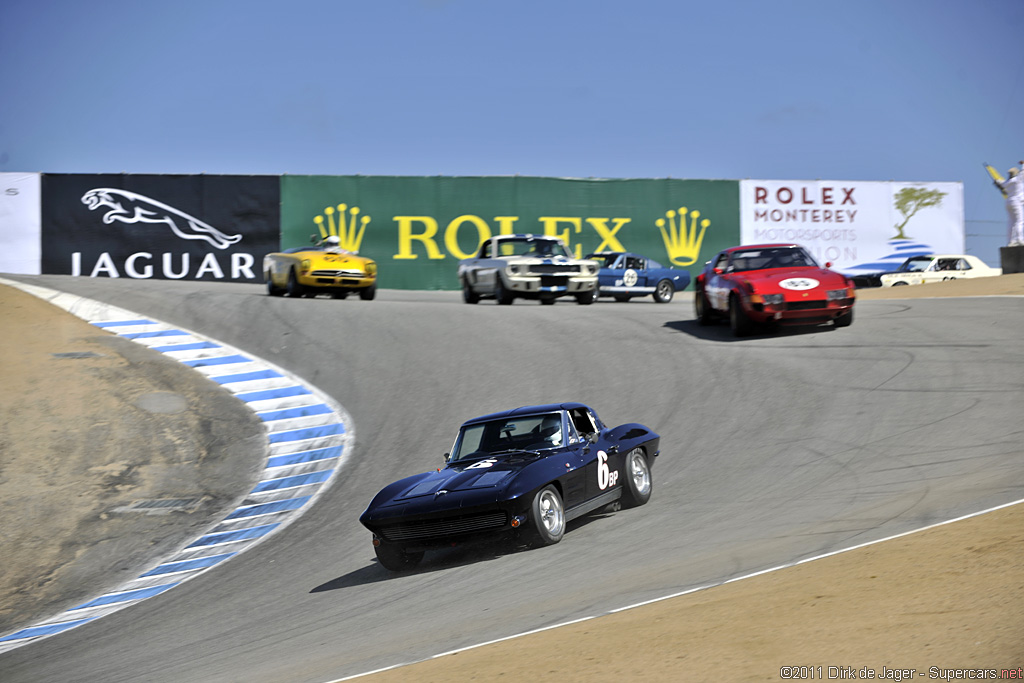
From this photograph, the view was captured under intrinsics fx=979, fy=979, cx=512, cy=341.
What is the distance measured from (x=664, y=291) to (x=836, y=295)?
1197 centimetres

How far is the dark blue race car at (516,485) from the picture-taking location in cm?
733

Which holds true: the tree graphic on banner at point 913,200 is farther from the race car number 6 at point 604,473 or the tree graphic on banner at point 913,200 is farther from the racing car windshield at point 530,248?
the race car number 6 at point 604,473

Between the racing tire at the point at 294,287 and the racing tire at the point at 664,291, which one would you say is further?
the racing tire at the point at 664,291

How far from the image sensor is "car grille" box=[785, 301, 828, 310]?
15.3 metres

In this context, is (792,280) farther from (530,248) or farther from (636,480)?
(636,480)

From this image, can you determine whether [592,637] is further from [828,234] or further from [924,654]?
[828,234]

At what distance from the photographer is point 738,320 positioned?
632 inches

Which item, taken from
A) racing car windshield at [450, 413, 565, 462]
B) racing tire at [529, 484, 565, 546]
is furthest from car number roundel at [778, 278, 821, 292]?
racing tire at [529, 484, 565, 546]

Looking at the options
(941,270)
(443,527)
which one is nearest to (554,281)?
(443,527)

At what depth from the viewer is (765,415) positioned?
37.7 feet

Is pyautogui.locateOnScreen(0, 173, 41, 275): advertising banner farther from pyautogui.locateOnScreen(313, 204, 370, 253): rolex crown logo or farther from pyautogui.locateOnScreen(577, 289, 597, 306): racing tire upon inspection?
pyautogui.locateOnScreen(577, 289, 597, 306): racing tire

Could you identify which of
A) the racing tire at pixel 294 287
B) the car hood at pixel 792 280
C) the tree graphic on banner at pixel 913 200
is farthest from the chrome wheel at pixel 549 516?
the tree graphic on banner at pixel 913 200

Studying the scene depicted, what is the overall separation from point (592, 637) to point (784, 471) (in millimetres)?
4778

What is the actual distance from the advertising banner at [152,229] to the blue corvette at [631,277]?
11.6m
